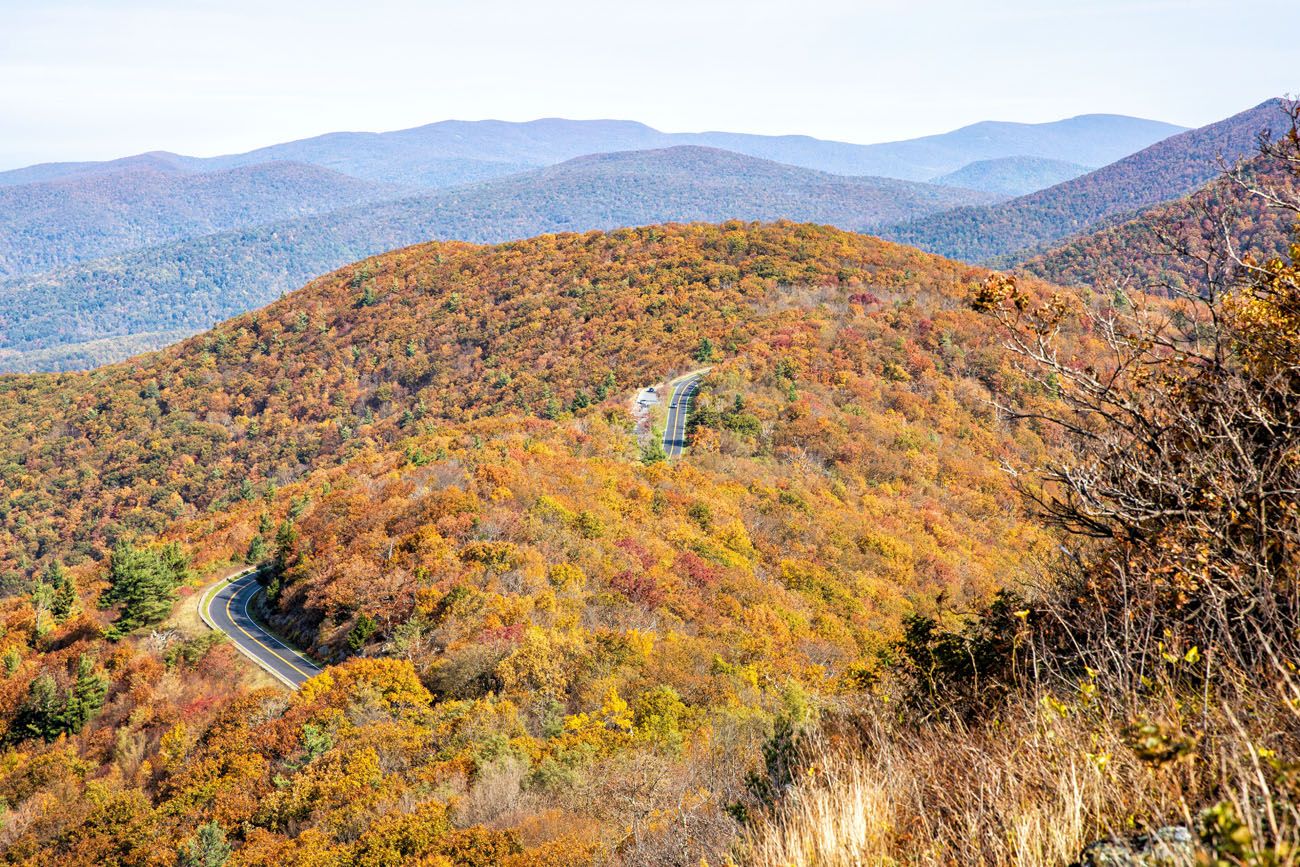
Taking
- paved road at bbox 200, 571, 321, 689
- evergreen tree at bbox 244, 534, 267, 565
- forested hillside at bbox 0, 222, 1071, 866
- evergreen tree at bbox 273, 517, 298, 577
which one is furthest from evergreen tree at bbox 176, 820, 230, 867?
evergreen tree at bbox 244, 534, 267, 565

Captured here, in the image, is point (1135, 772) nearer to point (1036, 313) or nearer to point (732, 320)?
point (1036, 313)

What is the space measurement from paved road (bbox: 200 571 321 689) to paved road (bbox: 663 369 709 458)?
18619 mm

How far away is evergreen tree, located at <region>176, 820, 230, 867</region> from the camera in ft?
46.1

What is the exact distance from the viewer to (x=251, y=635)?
2766 cm

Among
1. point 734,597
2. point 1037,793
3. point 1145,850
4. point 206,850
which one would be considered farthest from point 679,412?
point 1145,850

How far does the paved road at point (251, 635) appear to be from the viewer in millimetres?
24625

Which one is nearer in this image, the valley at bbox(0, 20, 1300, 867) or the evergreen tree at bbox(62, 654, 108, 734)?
the valley at bbox(0, 20, 1300, 867)

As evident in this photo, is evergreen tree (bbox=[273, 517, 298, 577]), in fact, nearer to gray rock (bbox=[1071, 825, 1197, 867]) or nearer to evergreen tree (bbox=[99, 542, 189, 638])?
evergreen tree (bbox=[99, 542, 189, 638])

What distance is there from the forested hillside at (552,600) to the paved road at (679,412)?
146 cm

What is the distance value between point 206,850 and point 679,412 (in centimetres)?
3321

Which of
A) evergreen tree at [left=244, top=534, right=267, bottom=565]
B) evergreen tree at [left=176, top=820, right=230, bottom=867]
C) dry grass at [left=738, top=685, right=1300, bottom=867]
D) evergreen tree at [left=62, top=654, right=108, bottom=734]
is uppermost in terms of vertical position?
dry grass at [left=738, top=685, right=1300, bottom=867]

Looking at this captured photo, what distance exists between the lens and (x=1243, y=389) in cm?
498

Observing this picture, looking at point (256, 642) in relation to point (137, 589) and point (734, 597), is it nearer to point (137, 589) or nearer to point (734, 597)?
point (137, 589)

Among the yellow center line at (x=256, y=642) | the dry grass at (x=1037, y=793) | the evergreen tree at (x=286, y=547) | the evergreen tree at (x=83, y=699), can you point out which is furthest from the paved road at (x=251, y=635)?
the dry grass at (x=1037, y=793)
